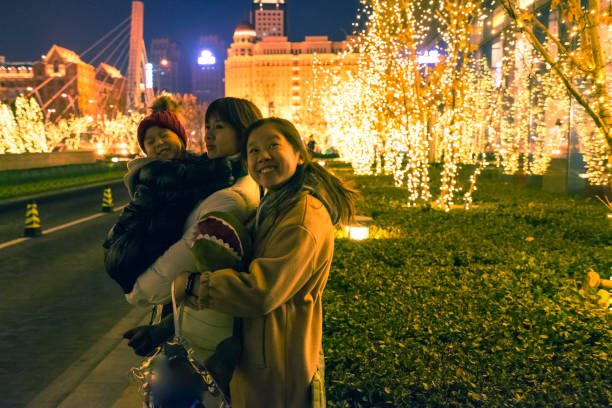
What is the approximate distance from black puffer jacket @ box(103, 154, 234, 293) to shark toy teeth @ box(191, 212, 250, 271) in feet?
1.92

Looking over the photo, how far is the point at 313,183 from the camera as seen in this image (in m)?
2.27

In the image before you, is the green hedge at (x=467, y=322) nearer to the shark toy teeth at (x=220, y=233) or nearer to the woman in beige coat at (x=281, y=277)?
the woman in beige coat at (x=281, y=277)

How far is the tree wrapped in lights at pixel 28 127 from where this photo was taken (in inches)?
1315

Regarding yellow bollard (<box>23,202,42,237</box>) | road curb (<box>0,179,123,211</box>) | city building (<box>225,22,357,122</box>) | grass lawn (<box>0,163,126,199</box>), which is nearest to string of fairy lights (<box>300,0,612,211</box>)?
yellow bollard (<box>23,202,42,237</box>)

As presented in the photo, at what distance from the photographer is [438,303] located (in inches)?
217

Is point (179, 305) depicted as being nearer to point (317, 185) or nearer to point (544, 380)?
point (317, 185)

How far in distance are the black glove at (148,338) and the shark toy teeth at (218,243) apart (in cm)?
64

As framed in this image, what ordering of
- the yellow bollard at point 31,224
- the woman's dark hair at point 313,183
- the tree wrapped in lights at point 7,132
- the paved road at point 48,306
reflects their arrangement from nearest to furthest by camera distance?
the woman's dark hair at point 313,183, the paved road at point 48,306, the yellow bollard at point 31,224, the tree wrapped in lights at point 7,132

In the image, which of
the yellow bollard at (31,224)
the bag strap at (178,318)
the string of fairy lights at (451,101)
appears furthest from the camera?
the string of fairy lights at (451,101)

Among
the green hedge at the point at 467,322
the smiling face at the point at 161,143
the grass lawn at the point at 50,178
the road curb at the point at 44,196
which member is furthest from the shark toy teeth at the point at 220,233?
the grass lawn at the point at 50,178

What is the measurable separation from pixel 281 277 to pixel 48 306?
6.36m

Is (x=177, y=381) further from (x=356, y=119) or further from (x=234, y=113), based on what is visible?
(x=356, y=119)

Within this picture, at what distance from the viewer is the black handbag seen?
6.59ft

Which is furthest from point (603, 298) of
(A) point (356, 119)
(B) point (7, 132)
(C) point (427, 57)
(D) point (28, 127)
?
(D) point (28, 127)
